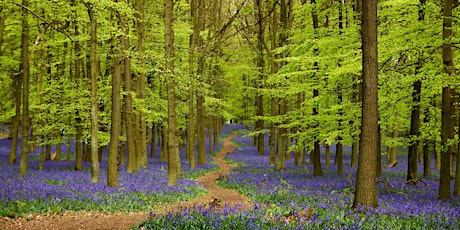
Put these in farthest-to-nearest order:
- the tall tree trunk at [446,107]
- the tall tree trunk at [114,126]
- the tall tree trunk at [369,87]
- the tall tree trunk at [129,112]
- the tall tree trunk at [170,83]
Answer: the tall tree trunk at [129,112], the tall tree trunk at [170,83], the tall tree trunk at [114,126], the tall tree trunk at [446,107], the tall tree trunk at [369,87]

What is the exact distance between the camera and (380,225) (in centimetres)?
739

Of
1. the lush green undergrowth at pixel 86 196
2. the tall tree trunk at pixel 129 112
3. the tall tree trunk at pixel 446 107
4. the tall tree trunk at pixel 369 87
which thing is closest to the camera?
the tall tree trunk at pixel 369 87

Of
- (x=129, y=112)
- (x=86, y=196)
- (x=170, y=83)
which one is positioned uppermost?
(x=170, y=83)

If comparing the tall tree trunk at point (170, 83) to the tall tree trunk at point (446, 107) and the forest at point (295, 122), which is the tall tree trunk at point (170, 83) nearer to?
the forest at point (295, 122)

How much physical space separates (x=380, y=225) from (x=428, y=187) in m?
12.6

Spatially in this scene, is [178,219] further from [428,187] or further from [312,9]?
[312,9]

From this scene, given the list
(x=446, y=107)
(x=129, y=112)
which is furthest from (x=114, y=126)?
(x=446, y=107)

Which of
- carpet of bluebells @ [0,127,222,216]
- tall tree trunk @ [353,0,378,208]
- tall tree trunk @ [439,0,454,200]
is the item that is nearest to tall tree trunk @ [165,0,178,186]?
carpet of bluebells @ [0,127,222,216]

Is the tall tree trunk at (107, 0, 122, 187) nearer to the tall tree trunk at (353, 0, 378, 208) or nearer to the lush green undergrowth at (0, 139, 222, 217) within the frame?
the lush green undergrowth at (0, 139, 222, 217)

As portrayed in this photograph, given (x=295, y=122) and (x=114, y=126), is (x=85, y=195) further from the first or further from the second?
(x=295, y=122)

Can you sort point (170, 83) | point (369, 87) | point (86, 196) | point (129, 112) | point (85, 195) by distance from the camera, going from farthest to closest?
point (129, 112), point (170, 83), point (85, 195), point (86, 196), point (369, 87)

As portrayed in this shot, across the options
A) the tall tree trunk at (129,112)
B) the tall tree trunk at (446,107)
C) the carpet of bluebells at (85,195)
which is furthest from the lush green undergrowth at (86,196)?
the tall tree trunk at (446,107)

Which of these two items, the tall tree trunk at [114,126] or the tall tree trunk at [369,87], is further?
the tall tree trunk at [114,126]

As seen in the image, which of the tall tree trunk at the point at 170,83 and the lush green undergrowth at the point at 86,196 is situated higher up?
the tall tree trunk at the point at 170,83
